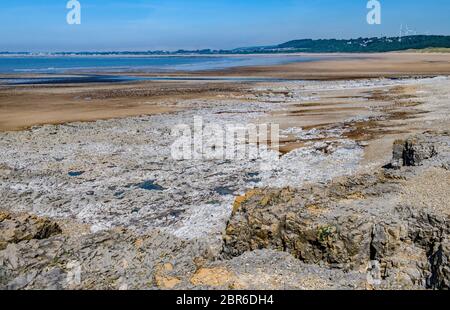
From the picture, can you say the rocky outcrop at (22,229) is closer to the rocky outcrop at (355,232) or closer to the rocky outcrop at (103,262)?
the rocky outcrop at (103,262)

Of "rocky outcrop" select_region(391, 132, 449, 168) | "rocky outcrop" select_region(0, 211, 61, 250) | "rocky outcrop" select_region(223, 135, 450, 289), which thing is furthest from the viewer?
"rocky outcrop" select_region(391, 132, 449, 168)

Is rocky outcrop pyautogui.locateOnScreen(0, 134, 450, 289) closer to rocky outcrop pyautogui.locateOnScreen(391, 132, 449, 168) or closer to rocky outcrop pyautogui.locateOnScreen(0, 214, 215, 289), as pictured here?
rocky outcrop pyautogui.locateOnScreen(0, 214, 215, 289)

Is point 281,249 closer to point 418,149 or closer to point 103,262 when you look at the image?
point 103,262

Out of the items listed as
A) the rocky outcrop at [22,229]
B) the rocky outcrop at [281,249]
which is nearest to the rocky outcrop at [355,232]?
the rocky outcrop at [281,249]

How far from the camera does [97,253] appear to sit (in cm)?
854

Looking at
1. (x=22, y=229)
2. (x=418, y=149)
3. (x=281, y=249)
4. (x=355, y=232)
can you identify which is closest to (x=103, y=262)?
(x=22, y=229)

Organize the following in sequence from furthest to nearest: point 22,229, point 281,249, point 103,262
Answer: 1. point 22,229
2. point 281,249
3. point 103,262

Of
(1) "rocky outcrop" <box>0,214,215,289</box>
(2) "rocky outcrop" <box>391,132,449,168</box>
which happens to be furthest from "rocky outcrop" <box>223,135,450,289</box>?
(2) "rocky outcrop" <box>391,132,449,168</box>

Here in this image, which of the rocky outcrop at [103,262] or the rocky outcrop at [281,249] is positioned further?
the rocky outcrop at [281,249]

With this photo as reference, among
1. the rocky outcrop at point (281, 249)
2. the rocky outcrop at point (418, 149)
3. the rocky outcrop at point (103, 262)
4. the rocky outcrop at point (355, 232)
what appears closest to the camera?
the rocky outcrop at point (103, 262)

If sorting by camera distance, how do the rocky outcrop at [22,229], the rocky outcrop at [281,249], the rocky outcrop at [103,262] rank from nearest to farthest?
the rocky outcrop at [103,262]
the rocky outcrop at [281,249]
the rocky outcrop at [22,229]

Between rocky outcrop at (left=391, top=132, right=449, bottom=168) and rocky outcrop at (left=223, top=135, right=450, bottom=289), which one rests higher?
rocky outcrop at (left=391, top=132, right=449, bottom=168)

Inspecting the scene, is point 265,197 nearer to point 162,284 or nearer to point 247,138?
point 162,284

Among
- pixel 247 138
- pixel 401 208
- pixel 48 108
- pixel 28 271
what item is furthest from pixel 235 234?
pixel 48 108
